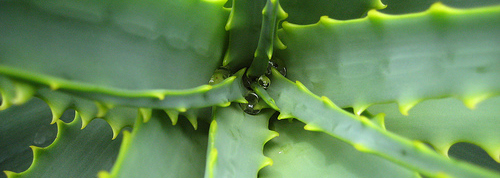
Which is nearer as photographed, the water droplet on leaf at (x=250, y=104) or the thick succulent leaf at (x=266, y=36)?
the thick succulent leaf at (x=266, y=36)

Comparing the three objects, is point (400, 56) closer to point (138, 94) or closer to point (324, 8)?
point (324, 8)

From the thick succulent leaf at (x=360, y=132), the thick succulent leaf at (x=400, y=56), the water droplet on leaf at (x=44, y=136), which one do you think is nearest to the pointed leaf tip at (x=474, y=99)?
the thick succulent leaf at (x=400, y=56)

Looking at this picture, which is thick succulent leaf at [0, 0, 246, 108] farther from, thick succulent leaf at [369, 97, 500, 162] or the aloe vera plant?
thick succulent leaf at [369, 97, 500, 162]

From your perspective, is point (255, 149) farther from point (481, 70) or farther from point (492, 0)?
point (492, 0)

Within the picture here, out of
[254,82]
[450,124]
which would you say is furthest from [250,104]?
[450,124]

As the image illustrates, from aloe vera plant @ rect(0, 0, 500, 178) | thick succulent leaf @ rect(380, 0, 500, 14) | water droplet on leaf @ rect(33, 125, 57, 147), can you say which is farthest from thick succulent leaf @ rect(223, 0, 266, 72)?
water droplet on leaf @ rect(33, 125, 57, 147)

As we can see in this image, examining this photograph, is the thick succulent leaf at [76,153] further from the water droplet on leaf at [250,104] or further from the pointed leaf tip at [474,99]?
the pointed leaf tip at [474,99]

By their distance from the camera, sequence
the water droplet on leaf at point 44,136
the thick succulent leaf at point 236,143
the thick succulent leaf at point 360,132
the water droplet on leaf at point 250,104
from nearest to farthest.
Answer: the thick succulent leaf at point 360,132 < the thick succulent leaf at point 236,143 < the water droplet on leaf at point 250,104 < the water droplet on leaf at point 44,136
